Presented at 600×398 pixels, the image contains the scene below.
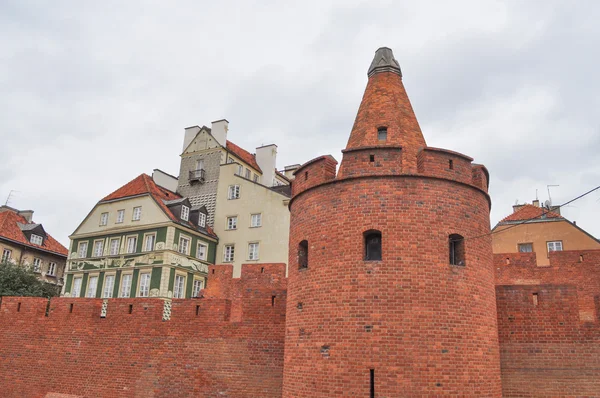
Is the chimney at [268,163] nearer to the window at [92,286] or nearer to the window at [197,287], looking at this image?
the window at [197,287]

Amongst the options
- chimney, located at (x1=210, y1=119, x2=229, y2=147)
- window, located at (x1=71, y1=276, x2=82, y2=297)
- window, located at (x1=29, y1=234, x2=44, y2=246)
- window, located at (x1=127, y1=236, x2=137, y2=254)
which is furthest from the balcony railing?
window, located at (x1=29, y1=234, x2=44, y2=246)

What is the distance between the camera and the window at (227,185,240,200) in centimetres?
3616

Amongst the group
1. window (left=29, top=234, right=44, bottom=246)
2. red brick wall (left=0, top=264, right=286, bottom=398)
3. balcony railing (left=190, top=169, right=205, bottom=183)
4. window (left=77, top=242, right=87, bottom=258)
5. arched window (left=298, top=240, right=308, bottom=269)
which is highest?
balcony railing (left=190, top=169, right=205, bottom=183)

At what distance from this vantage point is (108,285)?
33.2m

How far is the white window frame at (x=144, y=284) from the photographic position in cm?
3156

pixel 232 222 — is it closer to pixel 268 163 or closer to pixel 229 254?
pixel 229 254

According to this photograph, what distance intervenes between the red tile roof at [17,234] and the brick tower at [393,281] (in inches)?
1260

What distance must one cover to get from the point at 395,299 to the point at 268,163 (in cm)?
3145

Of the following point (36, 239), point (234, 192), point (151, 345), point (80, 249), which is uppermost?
point (234, 192)

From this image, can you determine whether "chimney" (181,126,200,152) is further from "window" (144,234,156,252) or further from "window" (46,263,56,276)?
"window" (46,263,56,276)

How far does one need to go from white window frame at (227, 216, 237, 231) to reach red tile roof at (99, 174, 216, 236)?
125cm

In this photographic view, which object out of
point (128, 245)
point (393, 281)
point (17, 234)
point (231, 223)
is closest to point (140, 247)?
point (128, 245)

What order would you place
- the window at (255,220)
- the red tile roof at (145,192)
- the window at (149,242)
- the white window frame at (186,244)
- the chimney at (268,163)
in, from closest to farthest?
1. the window at (149,242)
2. the white window frame at (186,244)
3. the red tile roof at (145,192)
4. the window at (255,220)
5. the chimney at (268,163)

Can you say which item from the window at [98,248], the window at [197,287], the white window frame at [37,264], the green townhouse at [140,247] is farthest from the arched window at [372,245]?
the white window frame at [37,264]
